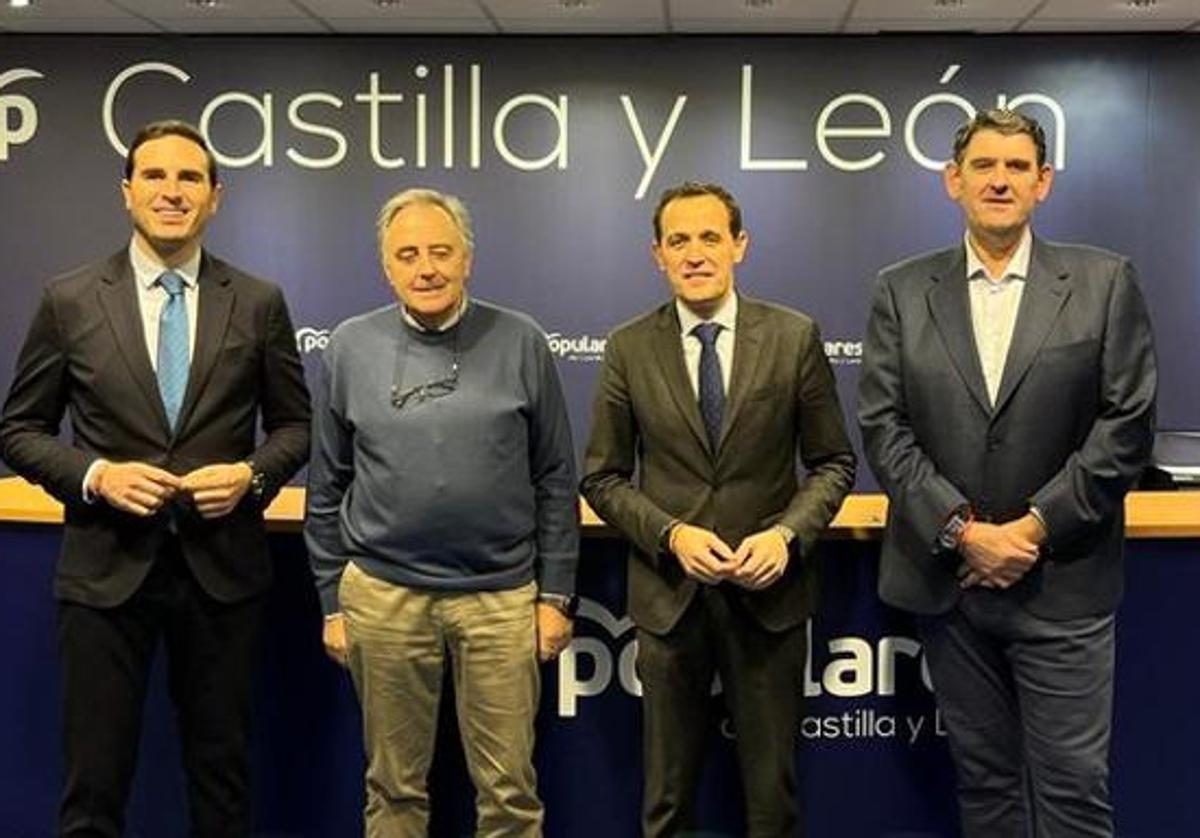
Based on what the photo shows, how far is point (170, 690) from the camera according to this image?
2.32 metres

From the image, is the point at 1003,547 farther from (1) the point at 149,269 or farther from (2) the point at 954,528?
(1) the point at 149,269

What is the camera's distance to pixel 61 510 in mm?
2609

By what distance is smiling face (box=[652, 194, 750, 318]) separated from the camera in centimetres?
227

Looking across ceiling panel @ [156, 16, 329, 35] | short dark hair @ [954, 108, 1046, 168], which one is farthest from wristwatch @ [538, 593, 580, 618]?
ceiling panel @ [156, 16, 329, 35]

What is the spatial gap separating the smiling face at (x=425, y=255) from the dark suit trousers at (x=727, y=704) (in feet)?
2.29

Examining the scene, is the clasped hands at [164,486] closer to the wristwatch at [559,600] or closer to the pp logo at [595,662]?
the wristwatch at [559,600]

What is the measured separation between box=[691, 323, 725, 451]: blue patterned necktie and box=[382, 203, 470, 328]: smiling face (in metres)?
0.45

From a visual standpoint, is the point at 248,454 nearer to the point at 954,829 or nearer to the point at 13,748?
the point at 13,748

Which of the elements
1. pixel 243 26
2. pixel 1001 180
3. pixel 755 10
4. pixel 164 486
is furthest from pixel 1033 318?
pixel 243 26

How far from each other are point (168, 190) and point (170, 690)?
2.90 feet

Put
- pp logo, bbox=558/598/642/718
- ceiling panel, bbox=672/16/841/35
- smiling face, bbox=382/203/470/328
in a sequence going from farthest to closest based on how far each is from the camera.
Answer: ceiling panel, bbox=672/16/841/35
pp logo, bbox=558/598/642/718
smiling face, bbox=382/203/470/328

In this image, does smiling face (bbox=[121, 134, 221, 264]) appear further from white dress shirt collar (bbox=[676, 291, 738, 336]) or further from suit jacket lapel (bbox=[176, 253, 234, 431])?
white dress shirt collar (bbox=[676, 291, 738, 336])

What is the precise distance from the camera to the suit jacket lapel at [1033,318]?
7.11ft

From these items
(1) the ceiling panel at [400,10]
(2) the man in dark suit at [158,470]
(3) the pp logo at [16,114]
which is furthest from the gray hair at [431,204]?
(3) the pp logo at [16,114]
